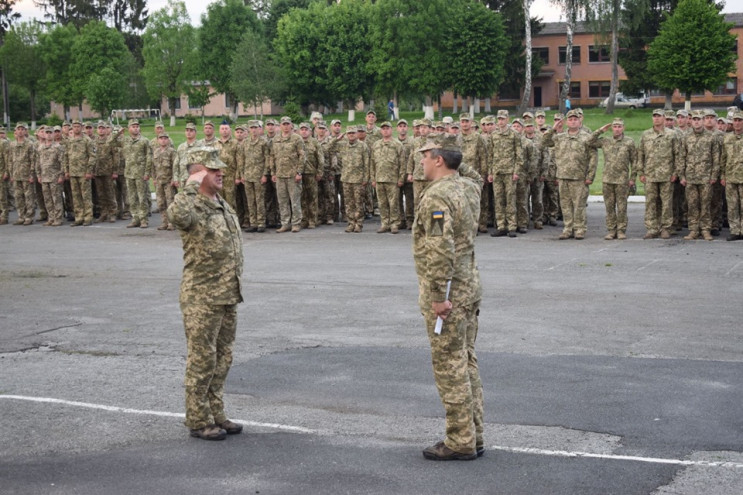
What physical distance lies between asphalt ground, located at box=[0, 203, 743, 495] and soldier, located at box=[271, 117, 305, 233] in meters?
5.16

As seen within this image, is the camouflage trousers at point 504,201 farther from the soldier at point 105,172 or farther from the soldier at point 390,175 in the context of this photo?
the soldier at point 105,172

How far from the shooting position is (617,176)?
19.1m

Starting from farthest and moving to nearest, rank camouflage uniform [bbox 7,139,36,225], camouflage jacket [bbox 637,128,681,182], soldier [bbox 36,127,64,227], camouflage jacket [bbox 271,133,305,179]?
camouflage uniform [bbox 7,139,36,225] < soldier [bbox 36,127,64,227] < camouflage jacket [bbox 271,133,305,179] < camouflage jacket [bbox 637,128,681,182]

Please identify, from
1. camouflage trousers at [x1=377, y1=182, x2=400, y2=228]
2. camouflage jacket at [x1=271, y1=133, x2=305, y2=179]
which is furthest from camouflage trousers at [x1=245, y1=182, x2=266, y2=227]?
camouflage trousers at [x1=377, y1=182, x2=400, y2=228]

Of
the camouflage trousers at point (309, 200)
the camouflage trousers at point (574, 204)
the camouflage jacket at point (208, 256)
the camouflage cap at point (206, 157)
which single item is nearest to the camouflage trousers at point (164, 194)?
the camouflage trousers at point (309, 200)

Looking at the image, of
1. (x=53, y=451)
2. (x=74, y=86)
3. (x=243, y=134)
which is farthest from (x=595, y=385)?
(x=74, y=86)

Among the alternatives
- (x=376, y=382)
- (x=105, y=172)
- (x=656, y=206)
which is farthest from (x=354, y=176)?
(x=376, y=382)

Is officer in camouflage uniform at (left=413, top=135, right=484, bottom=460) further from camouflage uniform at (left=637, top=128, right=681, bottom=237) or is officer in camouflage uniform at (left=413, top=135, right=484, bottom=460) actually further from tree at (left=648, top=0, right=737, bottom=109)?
tree at (left=648, top=0, right=737, bottom=109)

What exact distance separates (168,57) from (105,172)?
2490 inches

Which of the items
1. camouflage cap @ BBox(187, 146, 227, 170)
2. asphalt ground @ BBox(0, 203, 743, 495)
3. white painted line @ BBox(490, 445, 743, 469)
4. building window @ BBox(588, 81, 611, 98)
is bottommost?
white painted line @ BBox(490, 445, 743, 469)

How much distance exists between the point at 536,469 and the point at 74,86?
282 ft

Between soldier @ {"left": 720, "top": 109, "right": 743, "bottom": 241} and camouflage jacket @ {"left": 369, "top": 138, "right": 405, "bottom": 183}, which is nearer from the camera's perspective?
soldier @ {"left": 720, "top": 109, "right": 743, "bottom": 241}

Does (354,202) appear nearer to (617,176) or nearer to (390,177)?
(390,177)

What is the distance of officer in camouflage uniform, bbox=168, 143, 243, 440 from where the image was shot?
7.81 m
